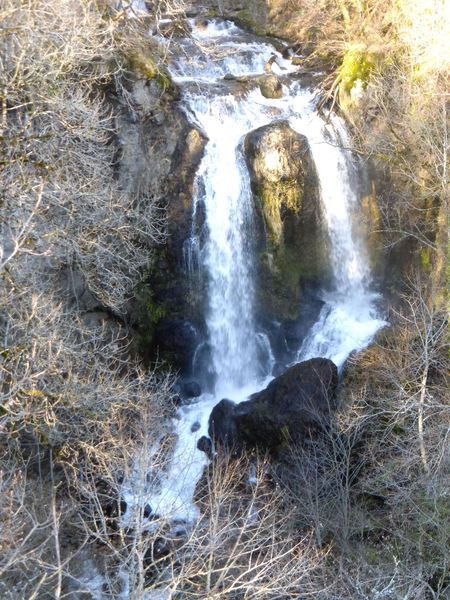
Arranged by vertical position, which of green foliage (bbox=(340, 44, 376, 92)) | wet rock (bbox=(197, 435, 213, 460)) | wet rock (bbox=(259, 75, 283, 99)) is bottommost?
wet rock (bbox=(197, 435, 213, 460))

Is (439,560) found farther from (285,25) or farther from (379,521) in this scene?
(285,25)

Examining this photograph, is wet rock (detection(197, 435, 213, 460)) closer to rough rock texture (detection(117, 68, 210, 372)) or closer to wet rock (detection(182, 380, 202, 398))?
wet rock (detection(182, 380, 202, 398))

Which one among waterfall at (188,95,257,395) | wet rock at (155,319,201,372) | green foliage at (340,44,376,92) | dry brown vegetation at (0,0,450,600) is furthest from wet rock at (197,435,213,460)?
green foliage at (340,44,376,92)

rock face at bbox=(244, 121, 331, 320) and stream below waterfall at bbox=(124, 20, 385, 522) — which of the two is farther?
rock face at bbox=(244, 121, 331, 320)

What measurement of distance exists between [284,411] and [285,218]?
5319mm

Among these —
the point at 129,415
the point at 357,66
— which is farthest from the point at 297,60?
the point at 129,415

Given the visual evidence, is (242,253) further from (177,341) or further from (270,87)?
(270,87)

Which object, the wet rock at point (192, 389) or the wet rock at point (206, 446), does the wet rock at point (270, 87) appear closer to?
the wet rock at point (192, 389)

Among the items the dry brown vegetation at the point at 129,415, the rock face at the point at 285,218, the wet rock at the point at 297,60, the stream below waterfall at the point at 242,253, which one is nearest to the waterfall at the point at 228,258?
the stream below waterfall at the point at 242,253

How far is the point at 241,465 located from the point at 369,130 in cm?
877

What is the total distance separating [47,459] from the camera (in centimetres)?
933

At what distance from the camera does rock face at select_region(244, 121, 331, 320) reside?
578 inches

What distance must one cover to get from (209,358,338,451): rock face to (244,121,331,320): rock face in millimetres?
2855

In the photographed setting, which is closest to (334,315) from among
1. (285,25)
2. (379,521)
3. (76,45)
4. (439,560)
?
(379,521)
